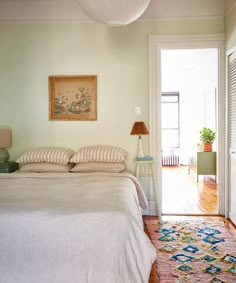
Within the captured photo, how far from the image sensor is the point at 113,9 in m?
1.82

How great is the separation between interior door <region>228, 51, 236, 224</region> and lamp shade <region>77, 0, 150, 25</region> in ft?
6.33

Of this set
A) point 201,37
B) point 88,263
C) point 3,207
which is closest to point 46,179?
point 3,207

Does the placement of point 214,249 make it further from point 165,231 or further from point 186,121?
point 186,121

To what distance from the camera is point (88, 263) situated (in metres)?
1.65

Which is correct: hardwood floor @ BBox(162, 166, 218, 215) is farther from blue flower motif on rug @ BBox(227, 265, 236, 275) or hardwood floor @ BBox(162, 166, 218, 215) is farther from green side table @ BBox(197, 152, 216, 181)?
blue flower motif on rug @ BBox(227, 265, 236, 275)

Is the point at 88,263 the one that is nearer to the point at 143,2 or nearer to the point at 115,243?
the point at 115,243

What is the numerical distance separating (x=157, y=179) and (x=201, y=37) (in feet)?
6.31

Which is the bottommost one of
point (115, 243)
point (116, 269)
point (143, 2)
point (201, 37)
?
point (116, 269)

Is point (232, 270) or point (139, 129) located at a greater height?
point (139, 129)

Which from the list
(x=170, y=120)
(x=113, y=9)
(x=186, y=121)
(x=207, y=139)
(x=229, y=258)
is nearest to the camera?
(x=113, y=9)

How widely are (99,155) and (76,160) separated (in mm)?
282

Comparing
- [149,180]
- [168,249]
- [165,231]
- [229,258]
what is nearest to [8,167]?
[149,180]

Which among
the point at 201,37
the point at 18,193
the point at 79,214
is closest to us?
the point at 79,214

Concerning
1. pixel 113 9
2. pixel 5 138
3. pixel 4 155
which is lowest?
pixel 4 155
